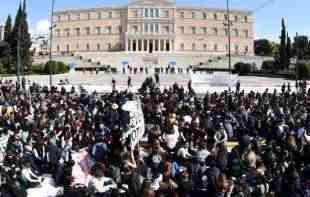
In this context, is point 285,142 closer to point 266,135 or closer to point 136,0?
point 266,135

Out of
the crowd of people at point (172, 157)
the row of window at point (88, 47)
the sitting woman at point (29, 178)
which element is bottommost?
the sitting woman at point (29, 178)

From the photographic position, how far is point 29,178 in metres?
11.2

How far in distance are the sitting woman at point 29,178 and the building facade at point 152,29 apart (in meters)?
89.9

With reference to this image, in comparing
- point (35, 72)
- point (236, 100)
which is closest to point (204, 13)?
point (35, 72)

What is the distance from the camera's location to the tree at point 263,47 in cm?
12012

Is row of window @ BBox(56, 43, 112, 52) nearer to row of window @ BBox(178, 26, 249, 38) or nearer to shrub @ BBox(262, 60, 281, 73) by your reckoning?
row of window @ BBox(178, 26, 249, 38)

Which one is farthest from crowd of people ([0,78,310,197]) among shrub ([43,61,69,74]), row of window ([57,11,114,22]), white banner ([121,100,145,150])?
row of window ([57,11,114,22])

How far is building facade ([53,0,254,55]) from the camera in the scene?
103 m

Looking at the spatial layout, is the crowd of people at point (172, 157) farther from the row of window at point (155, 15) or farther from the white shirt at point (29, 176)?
the row of window at point (155, 15)

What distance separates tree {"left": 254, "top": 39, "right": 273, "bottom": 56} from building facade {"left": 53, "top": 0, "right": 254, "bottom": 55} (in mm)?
9270

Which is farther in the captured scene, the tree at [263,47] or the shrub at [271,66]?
the tree at [263,47]

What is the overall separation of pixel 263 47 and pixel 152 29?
1303 inches

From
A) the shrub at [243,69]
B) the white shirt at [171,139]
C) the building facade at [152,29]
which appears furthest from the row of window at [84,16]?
the white shirt at [171,139]

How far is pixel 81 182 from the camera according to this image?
36.3ft
